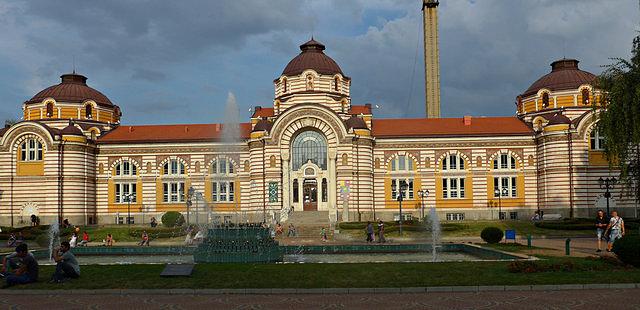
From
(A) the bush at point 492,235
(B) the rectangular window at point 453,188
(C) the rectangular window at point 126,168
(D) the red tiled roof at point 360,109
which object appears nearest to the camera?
(A) the bush at point 492,235

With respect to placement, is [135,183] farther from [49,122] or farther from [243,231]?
[243,231]

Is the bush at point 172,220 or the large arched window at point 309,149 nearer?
the bush at point 172,220

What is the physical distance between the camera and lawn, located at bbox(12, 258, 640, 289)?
18125 mm

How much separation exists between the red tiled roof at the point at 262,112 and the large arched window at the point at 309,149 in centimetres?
854

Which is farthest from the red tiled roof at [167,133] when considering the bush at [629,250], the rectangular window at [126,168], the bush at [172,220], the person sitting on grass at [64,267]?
the bush at [629,250]

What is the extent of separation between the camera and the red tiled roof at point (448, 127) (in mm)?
62844

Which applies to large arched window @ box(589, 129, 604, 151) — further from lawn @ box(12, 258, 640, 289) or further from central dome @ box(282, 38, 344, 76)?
lawn @ box(12, 258, 640, 289)

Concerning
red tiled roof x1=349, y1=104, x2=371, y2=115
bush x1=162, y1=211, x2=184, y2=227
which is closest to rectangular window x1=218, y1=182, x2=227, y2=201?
bush x1=162, y1=211, x2=184, y2=227

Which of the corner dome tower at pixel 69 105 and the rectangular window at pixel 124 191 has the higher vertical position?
the corner dome tower at pixel 69 105

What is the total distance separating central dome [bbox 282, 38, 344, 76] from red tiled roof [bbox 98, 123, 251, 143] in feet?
25.2

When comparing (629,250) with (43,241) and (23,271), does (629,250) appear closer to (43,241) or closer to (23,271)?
(23,271)

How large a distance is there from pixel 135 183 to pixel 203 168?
6841 millimetres

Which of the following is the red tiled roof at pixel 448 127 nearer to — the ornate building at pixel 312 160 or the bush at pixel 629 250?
the ornate building at pixel 312 160

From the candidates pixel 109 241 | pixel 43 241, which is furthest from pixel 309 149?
pixel 43 241
